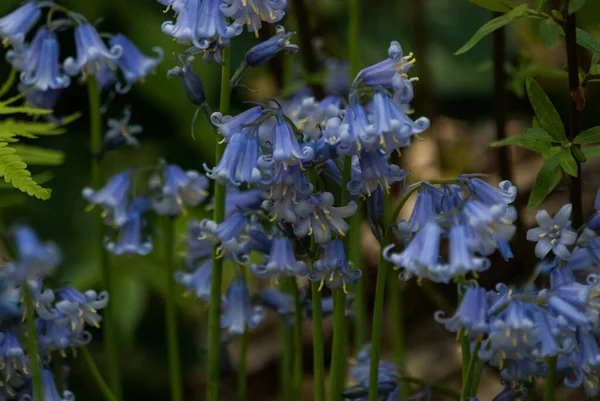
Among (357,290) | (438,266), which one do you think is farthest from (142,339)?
(438,266)

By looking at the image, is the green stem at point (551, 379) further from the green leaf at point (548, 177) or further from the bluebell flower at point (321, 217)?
the bluebell flower at point (321, 217)

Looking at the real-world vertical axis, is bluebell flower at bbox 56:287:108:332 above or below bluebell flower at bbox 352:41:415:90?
below

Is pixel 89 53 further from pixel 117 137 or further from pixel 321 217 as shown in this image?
pixel 321 217

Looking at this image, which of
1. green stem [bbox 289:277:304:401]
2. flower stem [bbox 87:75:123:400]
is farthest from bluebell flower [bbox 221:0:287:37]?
flower stem [bbox 87:75:123:400]

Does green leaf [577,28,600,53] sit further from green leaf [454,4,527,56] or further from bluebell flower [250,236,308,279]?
bluebell flower [250,236,308,279]

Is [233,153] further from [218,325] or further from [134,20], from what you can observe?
[134,20]

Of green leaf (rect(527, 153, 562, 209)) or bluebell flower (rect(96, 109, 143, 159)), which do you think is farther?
bluebell flower (rect(96, 109, 143, 159))

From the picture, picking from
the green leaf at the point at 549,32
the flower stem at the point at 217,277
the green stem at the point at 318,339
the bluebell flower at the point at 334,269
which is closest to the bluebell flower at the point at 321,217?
the bluebell flower at the point at 334,269
